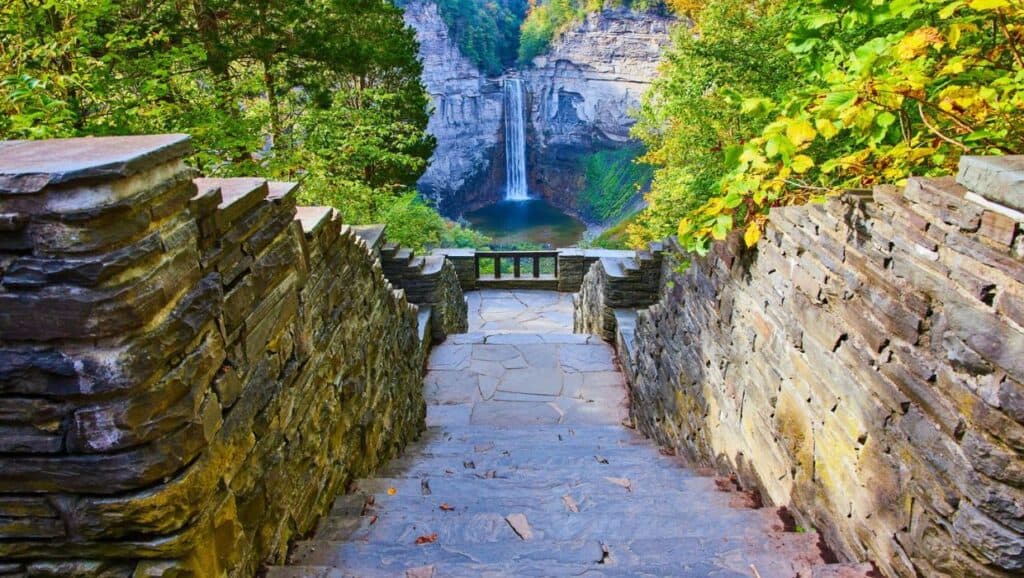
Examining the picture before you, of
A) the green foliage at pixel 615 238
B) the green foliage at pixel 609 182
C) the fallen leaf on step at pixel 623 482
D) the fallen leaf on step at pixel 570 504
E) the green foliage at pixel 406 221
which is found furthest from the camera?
the green foliage at pixel 609 182

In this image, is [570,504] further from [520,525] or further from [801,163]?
[801,163]

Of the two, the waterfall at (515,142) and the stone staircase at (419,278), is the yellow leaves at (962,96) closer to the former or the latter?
the stone staircase at (419,278)

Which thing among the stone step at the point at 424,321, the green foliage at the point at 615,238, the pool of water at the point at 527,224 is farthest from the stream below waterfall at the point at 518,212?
the stone step at the point at 424,321

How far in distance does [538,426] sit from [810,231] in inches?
149

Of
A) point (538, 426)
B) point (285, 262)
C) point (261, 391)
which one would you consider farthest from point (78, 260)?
point (538, 426)

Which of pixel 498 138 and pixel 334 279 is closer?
pixel 334 279

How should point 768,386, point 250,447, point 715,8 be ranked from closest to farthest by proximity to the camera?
point 250,447
point 768,386
point 715,8

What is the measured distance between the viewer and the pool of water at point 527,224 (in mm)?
34453

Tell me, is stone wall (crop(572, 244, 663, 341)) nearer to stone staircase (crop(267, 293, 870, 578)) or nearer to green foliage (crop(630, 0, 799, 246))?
green foliage (crop(630, 0, 799, 246))

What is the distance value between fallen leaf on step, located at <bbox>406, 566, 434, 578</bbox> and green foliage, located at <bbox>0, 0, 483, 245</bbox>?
2973 mm

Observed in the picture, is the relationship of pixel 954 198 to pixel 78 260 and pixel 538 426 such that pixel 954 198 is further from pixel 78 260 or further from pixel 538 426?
pixel 538 426

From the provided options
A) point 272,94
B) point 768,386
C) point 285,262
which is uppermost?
point 272,94

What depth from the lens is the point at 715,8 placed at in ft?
33.0

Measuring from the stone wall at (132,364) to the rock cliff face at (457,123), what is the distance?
34714 mm
